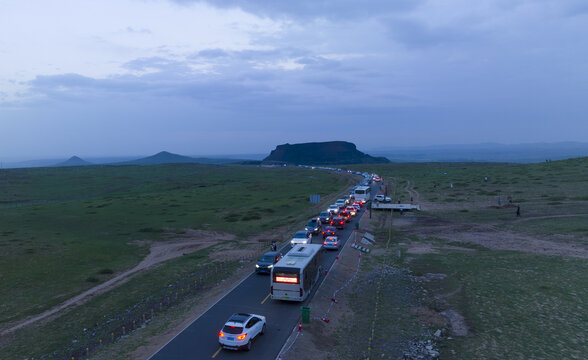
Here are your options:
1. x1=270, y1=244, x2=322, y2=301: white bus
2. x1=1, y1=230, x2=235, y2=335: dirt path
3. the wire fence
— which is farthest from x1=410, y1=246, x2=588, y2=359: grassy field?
x1=1, y1=230, x2=235, y2=335: dirt path

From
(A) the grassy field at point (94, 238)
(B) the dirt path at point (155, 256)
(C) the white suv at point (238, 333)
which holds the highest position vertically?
(C) the white suv at point (238, 333)

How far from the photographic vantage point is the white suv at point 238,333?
18.2 m

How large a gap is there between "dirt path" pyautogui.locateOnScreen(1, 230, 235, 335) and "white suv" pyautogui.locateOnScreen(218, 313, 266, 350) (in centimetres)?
1655

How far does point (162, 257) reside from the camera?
1684 inches

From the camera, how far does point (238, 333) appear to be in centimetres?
1836

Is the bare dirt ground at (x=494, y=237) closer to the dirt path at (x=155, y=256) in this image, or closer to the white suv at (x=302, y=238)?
the white suv at (x=302, y=238)

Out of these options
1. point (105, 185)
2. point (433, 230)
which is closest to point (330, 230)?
point (433, 230)

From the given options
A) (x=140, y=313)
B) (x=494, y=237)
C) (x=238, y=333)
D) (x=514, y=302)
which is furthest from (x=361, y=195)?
(x=238, y=333)

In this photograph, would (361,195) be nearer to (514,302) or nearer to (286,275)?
(514,302)

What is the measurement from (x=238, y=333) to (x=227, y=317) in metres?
4.80

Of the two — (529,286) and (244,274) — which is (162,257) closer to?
(244,274)

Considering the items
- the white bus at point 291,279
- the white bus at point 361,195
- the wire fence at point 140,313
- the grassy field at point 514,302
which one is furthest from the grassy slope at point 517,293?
the white bus at point 361,195

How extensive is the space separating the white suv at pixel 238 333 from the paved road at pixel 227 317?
486 millimetres

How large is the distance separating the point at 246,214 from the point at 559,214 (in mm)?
53739
